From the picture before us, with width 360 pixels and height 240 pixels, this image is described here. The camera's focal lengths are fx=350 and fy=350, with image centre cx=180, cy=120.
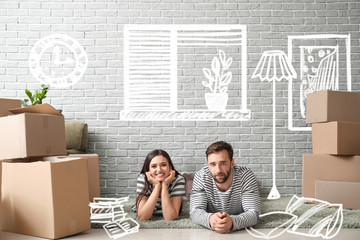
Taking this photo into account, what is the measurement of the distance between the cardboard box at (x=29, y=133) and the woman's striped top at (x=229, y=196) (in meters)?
1.00

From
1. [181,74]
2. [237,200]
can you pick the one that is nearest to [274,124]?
[181,74]

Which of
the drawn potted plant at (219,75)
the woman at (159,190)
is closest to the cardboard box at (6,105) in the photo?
the woman at (159,190)

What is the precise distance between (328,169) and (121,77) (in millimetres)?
2069

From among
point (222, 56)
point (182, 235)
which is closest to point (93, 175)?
point (182, 235)

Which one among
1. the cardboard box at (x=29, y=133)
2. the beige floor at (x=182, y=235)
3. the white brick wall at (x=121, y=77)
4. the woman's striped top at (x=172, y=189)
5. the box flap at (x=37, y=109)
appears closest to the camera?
the beige floor at (x=182, y=235)

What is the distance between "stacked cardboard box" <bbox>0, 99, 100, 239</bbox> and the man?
2.29ft

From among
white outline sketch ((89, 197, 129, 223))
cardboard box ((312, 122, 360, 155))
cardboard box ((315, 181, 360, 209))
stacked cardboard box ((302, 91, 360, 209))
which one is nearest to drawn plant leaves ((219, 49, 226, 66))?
stacked cardboard box ((302, 91, 360, 209))

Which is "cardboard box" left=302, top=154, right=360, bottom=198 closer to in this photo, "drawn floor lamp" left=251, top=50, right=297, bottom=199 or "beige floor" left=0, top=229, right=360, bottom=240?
"drawn floor lamp" left=251, top=50, right=297, bottom=199

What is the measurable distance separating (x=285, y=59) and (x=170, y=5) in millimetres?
1258

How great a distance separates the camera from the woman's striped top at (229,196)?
2.19 meters

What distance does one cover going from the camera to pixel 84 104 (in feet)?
11.3

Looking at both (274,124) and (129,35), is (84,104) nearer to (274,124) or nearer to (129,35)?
(129,35)

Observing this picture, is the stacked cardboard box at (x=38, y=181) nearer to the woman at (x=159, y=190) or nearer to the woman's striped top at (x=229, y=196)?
the woman at (x=159, y=190)

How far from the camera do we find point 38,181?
1968 mm
